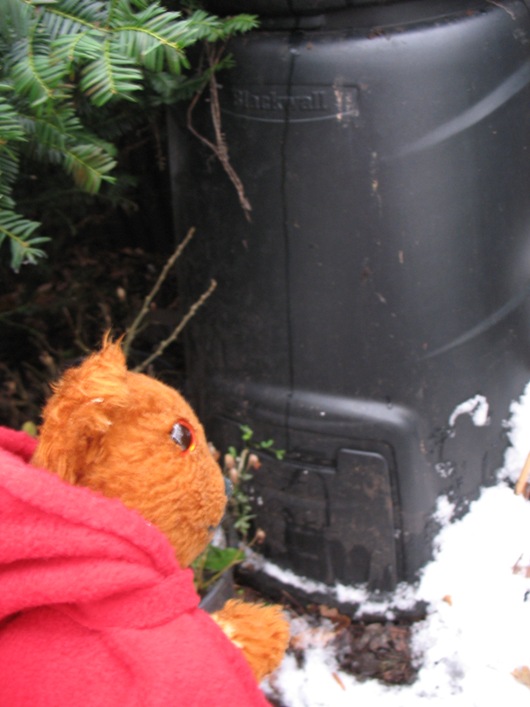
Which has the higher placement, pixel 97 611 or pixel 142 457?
pixel 142 457

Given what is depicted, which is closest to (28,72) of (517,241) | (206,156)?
(206,156)

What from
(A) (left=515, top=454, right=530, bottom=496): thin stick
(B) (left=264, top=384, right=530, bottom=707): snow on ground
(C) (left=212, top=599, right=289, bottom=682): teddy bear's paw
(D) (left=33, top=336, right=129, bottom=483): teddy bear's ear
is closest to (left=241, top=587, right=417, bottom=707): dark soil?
(B) (left=264, top=384, right=530, bottom=707): snow on ground

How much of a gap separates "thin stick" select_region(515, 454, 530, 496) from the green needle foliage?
1093mm

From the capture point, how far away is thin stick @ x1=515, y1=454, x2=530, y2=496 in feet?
6.02

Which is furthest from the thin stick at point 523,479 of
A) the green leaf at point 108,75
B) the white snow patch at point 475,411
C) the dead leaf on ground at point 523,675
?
the green leaf at point 108,75

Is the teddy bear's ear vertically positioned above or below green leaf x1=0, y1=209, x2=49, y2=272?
below

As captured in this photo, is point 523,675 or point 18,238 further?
point 523,675

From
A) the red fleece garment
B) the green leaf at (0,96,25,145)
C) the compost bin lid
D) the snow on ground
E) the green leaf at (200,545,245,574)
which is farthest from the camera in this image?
the green leaf at (200,545,245,574)

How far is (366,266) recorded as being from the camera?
1.60 meters

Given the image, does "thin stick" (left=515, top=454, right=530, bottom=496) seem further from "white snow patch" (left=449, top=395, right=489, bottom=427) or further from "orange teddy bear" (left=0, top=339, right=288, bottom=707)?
"orange teddy bear" (left=0, top=339, right=288, bottom=707)

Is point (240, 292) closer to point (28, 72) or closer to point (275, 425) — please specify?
point (275, 425)

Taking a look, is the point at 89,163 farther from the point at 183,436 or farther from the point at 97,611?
the point at 97,611

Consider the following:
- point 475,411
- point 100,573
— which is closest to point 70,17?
point 100,573

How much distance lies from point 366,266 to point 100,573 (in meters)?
0.82
